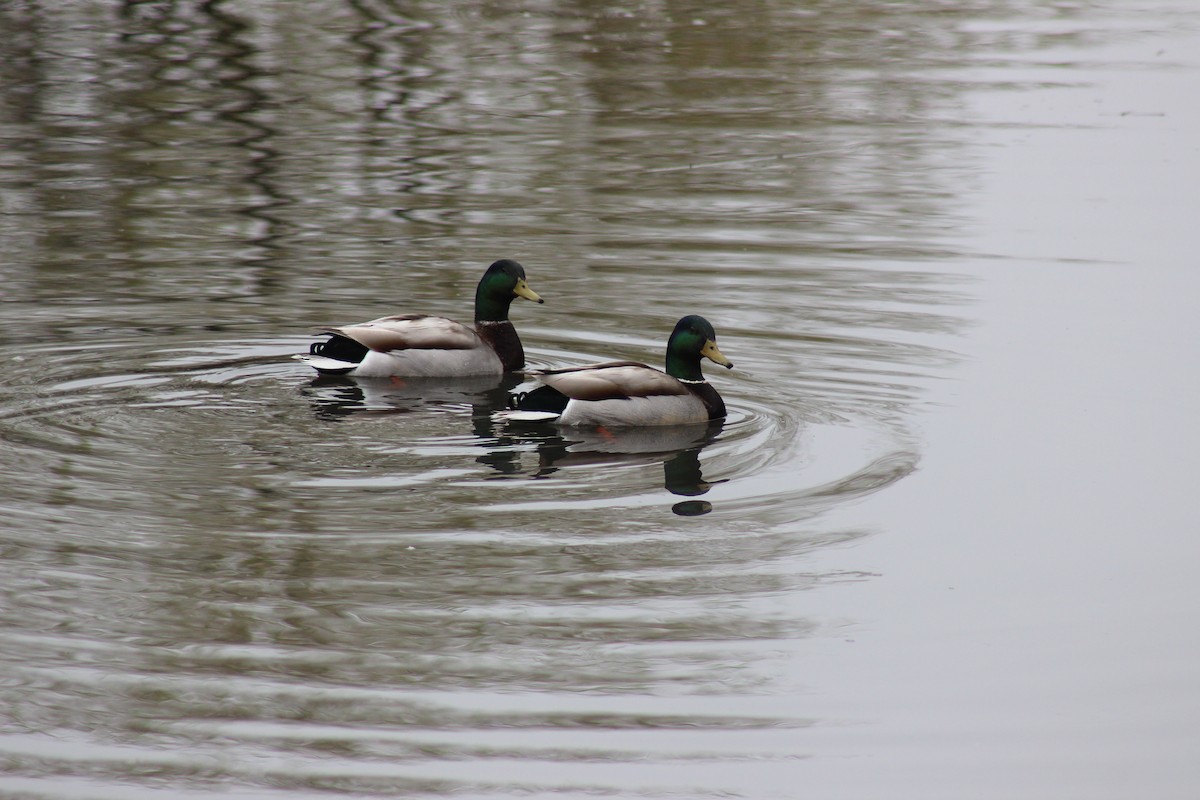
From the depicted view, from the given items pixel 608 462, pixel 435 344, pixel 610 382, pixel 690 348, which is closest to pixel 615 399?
pixel 610 382

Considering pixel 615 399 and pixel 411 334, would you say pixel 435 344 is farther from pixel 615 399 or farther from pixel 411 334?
pixel 615 399

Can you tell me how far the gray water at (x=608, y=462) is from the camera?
18.0 ft

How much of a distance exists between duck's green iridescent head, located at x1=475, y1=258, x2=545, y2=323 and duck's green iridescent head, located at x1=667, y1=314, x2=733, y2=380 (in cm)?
158

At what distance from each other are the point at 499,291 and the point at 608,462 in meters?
2.71

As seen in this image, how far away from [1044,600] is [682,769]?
2195 mm

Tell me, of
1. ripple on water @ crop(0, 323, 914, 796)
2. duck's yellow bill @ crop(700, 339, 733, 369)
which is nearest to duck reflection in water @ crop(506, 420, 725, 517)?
ripple on water @ crop(0, 323, 914, 796)

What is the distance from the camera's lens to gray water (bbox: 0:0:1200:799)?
5500mm

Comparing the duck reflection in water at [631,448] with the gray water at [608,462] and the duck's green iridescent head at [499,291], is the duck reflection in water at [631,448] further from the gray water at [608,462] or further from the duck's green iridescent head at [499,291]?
the duck's green iridescent head at [499,291]

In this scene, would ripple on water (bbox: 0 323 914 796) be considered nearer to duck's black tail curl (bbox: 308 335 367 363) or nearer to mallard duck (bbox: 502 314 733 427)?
mallard duck (bbox: 502 314 733 427)

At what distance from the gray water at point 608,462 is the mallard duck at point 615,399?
14cm

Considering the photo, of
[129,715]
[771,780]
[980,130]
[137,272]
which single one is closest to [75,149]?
[137,272]

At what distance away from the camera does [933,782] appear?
207 inches

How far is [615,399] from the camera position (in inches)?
367

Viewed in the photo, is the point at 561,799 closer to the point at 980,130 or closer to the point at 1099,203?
the point at 1099,203
